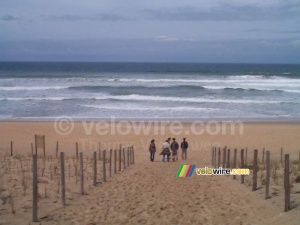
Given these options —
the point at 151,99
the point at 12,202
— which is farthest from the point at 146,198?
the point at 151,99

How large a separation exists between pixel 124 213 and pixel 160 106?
3019cm

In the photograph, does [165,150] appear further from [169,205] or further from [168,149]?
[169,205]

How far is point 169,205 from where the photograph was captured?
962cm

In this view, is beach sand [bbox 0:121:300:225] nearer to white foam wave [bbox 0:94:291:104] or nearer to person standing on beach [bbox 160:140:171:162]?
person standing on beach [bbox 160:140:171:162]

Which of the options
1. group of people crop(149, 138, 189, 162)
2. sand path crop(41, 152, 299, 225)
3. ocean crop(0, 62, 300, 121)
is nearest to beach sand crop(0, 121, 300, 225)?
sand path crop(41, 152, 299, 225)

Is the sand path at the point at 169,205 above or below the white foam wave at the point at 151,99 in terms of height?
below

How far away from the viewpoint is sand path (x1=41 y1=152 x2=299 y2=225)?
27.8 feet

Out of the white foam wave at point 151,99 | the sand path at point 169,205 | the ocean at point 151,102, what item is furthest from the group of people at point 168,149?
the white foam wave at point 151,99

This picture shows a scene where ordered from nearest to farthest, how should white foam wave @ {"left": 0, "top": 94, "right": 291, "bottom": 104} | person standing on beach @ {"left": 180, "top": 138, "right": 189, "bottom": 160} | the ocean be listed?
person standing on beach @ {"left": 180, "top": 138, "right": 189, "bottom": 160} < the ocean < white foam wave @ {"left": 0, "top": 94, "right": 291, "bottom": 104}

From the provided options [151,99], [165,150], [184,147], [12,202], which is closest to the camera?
[12,202]

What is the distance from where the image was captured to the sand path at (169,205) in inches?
334

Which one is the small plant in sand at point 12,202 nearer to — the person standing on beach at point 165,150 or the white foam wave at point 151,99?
the person standing on beach at point 165,150

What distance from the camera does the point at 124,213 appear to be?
893 cm

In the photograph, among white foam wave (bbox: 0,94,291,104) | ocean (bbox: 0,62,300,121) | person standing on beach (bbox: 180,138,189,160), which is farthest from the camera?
white foam wave (bbox: 0,94,291,104)
